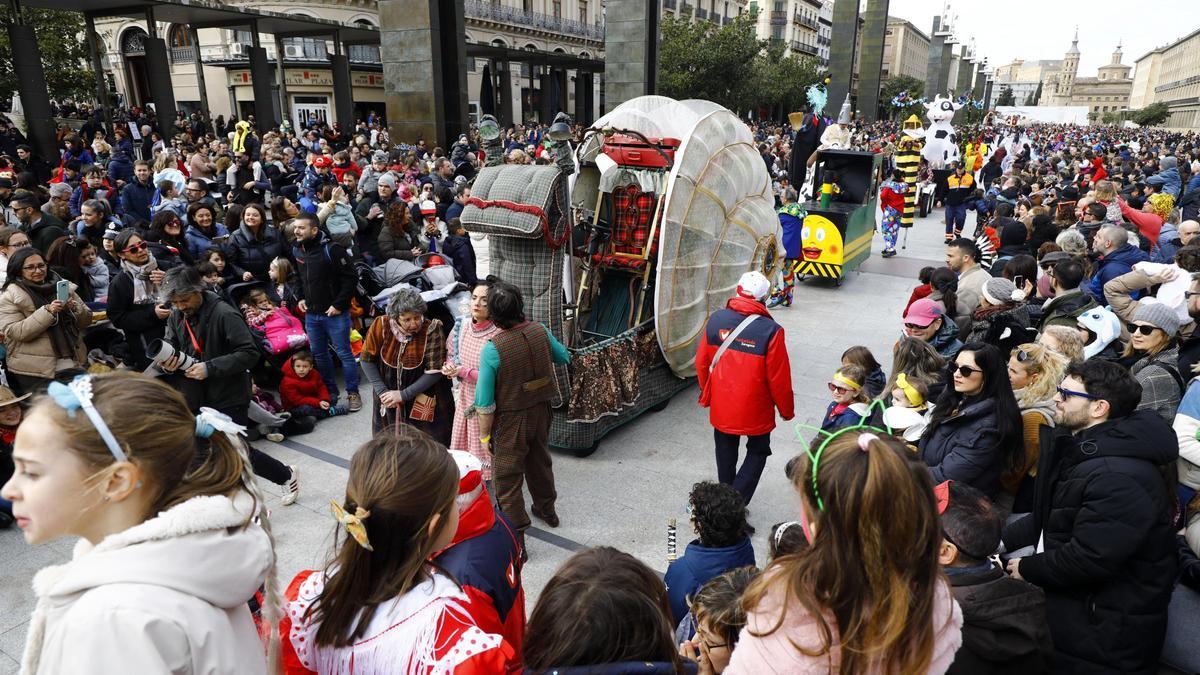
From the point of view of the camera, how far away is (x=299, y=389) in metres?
6.01

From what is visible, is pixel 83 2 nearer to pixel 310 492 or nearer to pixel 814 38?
pixel 310 492

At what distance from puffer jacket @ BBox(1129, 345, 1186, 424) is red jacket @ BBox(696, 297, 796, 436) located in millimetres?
1784

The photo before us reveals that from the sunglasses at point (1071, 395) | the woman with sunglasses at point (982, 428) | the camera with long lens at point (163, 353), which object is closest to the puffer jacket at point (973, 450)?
the woman with sunglasses at point (982, 428)

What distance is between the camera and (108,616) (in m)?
Result: 1.25

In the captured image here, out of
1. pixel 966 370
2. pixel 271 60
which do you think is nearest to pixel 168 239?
pixel 966 370

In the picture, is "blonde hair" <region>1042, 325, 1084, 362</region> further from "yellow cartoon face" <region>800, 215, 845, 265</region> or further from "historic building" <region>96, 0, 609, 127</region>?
"historic building" <region>96, 0, 609, 127</region>

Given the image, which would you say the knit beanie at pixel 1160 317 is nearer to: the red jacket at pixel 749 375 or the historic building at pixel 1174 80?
the red jacket at pixel 749 375

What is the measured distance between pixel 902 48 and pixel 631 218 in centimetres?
10675

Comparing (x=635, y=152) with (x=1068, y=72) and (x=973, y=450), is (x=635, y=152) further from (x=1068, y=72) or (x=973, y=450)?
(x=1068, y=72)

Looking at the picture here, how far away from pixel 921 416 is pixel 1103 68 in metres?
224

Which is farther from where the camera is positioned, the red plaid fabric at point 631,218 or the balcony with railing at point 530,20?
the balcony with railing at point 530,20

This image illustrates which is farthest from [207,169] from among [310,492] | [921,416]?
[921,416]

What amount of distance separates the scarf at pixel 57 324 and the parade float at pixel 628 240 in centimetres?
283

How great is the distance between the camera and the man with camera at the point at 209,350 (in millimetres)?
4262
